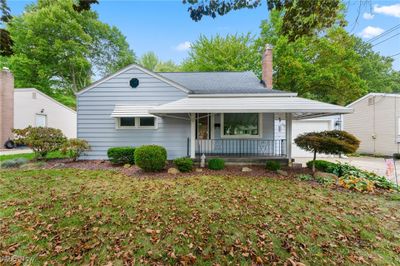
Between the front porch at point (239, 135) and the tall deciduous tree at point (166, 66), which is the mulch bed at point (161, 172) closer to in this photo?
the front porch at point (239, 135)

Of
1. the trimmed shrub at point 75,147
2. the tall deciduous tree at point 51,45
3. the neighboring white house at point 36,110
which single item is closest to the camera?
the trimmed shrub at point 75,147

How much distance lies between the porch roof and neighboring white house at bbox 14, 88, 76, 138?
1429cm

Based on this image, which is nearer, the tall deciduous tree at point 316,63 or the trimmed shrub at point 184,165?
the trimmed shrub at point 184,165

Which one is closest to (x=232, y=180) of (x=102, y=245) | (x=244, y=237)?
(x=244, y=237)

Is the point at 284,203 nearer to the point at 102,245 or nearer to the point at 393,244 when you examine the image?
the point at 393,244

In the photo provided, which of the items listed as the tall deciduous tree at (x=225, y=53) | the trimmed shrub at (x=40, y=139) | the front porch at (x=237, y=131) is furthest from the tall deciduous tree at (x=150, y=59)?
the front porch at (x=237, y=131)

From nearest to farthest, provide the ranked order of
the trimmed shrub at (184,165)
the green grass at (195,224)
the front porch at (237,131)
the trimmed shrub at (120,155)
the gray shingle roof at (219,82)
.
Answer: the green grass at (195,224) → the trimmed shrub at (184,165) → the trimmed shrub at (120,155) → the front porch at (237,131) → the gray shingle roof at (219,82)

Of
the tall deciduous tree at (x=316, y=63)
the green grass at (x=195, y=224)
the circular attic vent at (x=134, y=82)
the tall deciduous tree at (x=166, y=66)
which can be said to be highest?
the tall deciduous tree at (x=166, y=66)

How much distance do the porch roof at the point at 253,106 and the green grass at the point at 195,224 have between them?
9.43 ft

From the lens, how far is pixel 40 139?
28.1 feet

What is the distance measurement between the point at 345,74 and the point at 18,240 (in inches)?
893

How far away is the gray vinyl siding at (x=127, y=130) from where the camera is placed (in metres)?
9.31

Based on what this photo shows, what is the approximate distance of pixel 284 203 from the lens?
15.1 feet

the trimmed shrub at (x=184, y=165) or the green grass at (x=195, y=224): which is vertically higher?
the trimmed shrub at (x=184, y=165)
